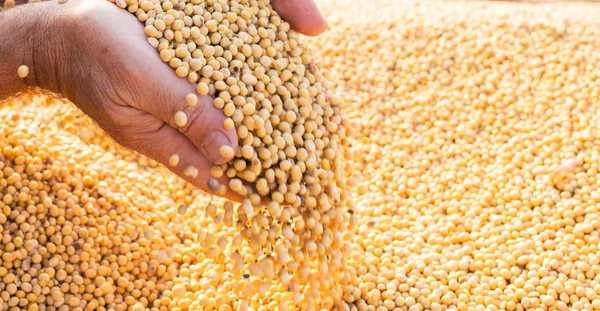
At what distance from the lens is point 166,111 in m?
1.62

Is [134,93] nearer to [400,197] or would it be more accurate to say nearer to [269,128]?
[269,128]

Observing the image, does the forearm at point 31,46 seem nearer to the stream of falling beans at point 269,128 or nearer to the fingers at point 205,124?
the stream of falling beans at point 269,128

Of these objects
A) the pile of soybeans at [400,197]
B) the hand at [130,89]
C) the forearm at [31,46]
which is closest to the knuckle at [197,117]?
the hand at [130,89]

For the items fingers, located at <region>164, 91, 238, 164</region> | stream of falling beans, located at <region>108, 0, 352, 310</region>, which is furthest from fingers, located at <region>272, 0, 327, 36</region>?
fingers, located at <region>164, 91, 238, 164</region>

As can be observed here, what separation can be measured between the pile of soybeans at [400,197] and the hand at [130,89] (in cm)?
18

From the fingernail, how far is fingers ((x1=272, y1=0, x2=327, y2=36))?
0.52 m

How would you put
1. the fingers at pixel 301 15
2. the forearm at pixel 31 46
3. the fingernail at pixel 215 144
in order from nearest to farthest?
the fingernail at pixel 215 144
the forearm at pixel 31 46
the fingers at pixel 301 15

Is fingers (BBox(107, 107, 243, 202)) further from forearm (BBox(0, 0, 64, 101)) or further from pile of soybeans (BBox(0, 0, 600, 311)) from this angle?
forearm (BBox(0, 0, 64, 101))

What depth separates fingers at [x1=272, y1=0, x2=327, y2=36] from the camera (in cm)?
192

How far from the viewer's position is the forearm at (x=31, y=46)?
173 centimetres

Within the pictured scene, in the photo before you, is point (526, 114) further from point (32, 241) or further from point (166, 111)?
point (32, 241)

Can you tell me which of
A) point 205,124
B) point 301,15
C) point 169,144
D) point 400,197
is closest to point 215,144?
point 205,124

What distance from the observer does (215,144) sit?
1583mm

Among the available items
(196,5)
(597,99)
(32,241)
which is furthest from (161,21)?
(597,99)
